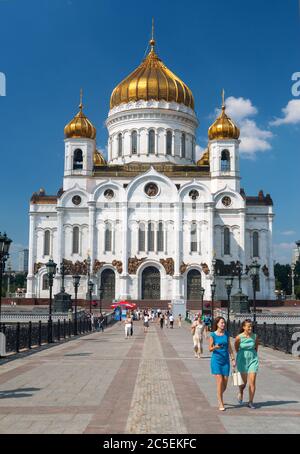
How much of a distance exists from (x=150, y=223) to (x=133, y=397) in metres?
50.7

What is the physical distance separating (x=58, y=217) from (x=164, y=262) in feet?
40.2

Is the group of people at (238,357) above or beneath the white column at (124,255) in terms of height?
beneath

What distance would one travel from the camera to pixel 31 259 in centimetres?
6234

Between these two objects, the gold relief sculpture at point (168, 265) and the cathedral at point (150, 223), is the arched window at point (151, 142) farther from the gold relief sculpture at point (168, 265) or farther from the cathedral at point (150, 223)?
the gold relief sculpture at point (168, 265)

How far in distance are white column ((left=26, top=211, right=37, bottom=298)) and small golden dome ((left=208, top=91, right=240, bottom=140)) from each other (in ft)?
71.7

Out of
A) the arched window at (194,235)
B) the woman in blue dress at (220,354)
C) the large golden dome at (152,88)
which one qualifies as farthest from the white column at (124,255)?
the woman in blue dress at (220,354)

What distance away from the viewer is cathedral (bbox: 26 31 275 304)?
60.0m

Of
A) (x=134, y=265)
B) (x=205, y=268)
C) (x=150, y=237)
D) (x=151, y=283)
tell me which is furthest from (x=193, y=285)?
(x=150, y=237)

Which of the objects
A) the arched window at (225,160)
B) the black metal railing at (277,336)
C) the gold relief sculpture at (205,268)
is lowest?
the black metal railing at (277,336)

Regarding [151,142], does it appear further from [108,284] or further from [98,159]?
[108,284]

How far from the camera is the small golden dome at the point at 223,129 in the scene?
207ft

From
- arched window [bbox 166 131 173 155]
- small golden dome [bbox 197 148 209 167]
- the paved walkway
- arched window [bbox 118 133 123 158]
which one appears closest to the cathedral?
arched window [bbox 166 131 173 155]

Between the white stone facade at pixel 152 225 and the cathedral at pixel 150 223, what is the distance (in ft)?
0.35

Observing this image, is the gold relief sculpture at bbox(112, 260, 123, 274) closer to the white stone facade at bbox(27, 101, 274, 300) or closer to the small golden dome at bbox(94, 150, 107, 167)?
the white stone facade at bbox(27, 101, 274, 300)
